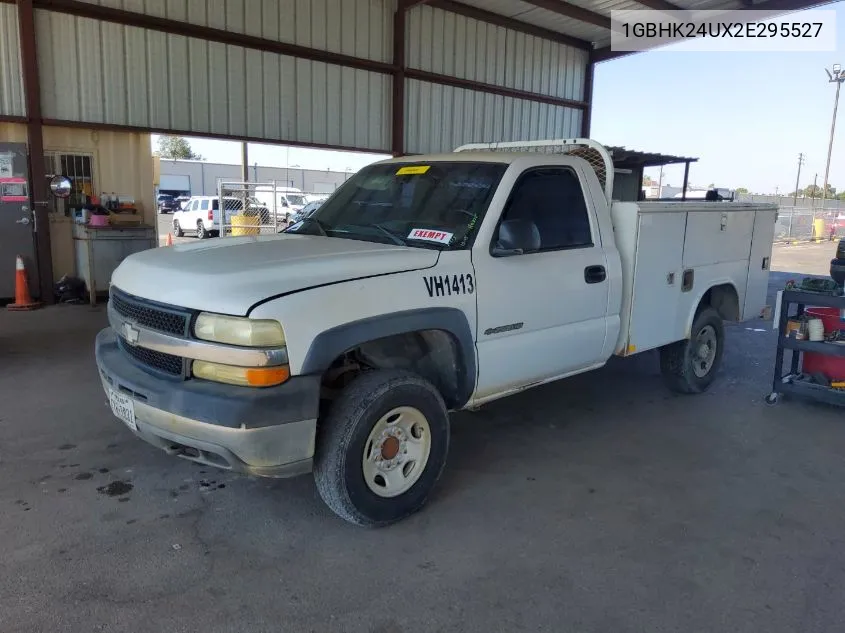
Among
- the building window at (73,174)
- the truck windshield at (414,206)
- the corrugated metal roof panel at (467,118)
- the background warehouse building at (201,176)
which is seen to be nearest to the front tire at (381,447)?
the truck windshield at (414,206)

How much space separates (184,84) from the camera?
10570mm

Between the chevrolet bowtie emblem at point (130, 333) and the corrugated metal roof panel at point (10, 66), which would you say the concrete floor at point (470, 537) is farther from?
the corrugated metal roof panel at point (10, 66)

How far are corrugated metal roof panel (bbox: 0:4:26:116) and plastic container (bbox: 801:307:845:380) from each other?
10178 millimetres

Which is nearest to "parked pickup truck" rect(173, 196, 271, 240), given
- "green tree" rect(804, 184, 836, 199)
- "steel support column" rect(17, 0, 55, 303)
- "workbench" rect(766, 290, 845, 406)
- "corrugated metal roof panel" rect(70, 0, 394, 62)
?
"corrugated metal roof panel" rect(70, 0, 394, 62)

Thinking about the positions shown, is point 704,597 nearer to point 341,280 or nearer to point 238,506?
point 341,280

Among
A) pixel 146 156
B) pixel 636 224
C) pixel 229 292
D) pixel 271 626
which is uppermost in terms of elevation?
pixel 146 156

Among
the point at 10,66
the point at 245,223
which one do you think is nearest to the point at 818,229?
the point at 245,223

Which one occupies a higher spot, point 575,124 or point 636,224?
point 575,124

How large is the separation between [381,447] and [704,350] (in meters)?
3.87

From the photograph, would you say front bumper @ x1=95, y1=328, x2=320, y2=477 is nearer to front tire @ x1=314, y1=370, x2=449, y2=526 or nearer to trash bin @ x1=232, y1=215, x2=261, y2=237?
front tire @ x1=314, y1=370, x2=449, y2=526

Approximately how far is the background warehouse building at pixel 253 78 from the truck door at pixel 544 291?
26.5ft

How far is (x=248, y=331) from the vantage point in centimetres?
298

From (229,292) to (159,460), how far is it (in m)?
1.86

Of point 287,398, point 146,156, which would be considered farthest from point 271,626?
point 146,156
